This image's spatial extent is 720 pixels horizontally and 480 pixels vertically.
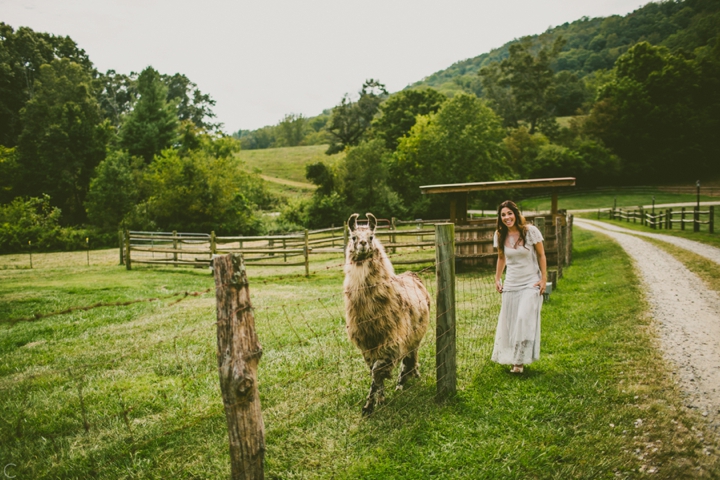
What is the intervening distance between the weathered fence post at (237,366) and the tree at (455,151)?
40.3m

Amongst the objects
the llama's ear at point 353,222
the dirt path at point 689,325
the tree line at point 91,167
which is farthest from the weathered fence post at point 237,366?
the tree line at point 91,167

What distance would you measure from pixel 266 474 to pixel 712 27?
7696 cm

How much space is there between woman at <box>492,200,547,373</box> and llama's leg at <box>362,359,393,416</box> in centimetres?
160

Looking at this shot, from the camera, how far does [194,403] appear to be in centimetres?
481

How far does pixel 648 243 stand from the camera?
17.9m

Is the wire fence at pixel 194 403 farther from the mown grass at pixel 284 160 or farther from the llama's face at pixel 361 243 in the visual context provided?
the mown grass at pixel 284 160

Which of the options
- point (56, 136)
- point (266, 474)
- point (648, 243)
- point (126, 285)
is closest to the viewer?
point (266, 474)

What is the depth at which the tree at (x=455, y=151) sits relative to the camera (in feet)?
135

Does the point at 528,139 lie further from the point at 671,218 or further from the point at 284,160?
the point at 284,160

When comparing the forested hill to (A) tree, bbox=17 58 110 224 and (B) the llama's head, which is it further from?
(A) tree, bbox=17 58 110 224

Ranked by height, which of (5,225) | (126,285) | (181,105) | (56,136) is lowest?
(126,285)

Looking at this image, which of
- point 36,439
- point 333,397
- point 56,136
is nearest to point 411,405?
point 333,397

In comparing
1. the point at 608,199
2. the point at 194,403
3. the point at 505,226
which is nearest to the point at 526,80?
the point at 608,199

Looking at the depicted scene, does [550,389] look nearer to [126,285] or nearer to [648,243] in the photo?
[126,285]
